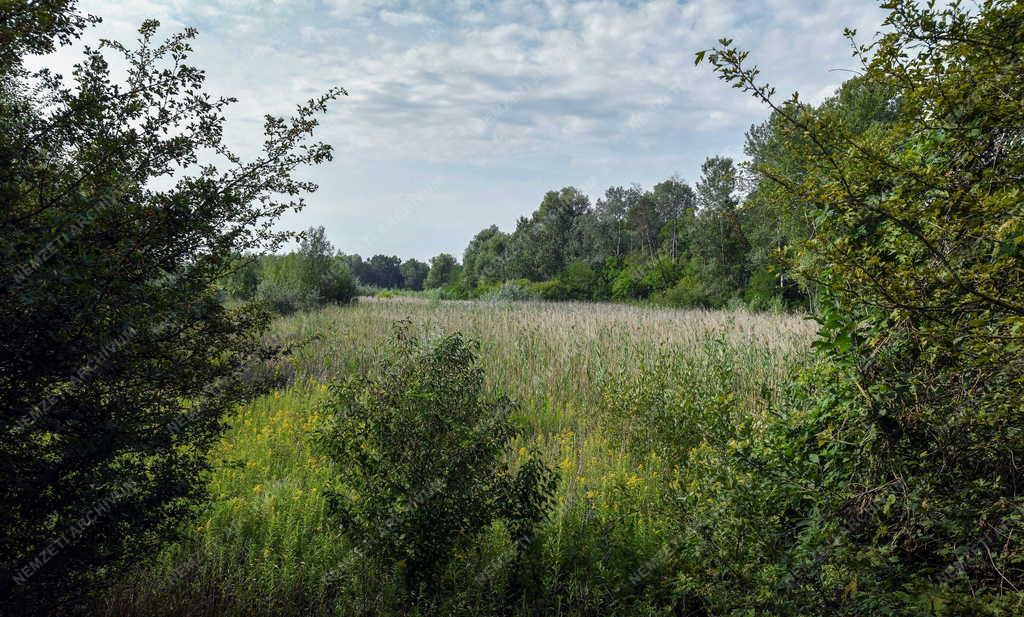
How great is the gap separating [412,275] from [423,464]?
352 feet

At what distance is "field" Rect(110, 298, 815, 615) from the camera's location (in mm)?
3549

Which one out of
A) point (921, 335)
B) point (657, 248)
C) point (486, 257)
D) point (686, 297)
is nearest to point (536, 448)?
point (921, 335)

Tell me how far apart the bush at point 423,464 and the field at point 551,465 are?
34cm

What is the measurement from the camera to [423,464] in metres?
3.15

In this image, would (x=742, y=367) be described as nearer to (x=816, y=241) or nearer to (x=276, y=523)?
(x=816, y=241)

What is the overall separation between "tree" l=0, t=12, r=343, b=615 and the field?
746 millimetres

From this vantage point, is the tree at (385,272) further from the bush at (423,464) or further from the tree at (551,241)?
the bush at (423,464)

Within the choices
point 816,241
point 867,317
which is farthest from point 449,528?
point 867,317

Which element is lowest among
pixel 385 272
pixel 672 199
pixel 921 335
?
pixel 921 335

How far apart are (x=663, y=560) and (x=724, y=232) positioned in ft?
102

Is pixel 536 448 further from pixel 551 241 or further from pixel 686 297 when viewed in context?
pixel 551 241

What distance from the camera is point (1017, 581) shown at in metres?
2.52

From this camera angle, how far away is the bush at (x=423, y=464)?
309cm

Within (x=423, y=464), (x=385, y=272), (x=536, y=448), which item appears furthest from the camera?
(x=385, y=272)
